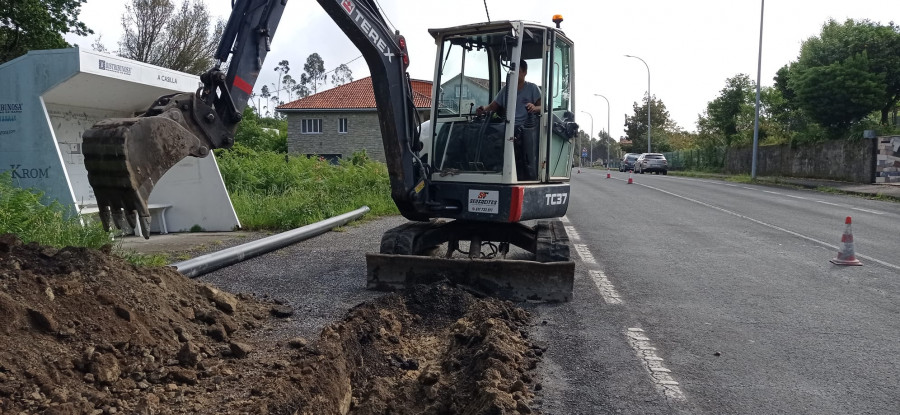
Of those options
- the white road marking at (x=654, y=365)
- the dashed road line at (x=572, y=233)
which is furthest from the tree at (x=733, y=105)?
the white road marking at (x=654, y=365)

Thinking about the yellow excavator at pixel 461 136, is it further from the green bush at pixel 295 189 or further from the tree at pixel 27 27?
the tree at pixel 27 27

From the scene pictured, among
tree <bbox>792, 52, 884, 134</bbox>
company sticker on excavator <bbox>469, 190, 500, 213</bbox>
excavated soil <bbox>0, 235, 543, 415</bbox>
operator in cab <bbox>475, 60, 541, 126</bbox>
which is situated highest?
tree <bbox>792, 52, 884, 134</bbox>

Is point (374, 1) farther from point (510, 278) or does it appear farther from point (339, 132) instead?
point (339, 132)

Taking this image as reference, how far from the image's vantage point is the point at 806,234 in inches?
479

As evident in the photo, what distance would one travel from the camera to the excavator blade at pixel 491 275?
6.34 meters

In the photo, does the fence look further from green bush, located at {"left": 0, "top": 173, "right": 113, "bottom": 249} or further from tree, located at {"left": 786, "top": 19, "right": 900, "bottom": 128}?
green bush, located at {"left": 0, "top": 173, "right": 113, "bottom": 249}

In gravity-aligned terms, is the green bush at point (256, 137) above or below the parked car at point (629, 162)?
above

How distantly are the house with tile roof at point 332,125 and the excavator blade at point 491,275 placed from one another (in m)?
41.5

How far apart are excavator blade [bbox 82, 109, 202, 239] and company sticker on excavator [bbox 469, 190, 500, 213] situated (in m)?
3.09

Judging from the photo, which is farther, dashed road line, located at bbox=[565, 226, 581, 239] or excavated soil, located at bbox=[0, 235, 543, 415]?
dashed road line, located at bbox=[565, 226, 581, 239]

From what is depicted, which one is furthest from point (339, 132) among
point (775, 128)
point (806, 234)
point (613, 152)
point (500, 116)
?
point (613, 152)

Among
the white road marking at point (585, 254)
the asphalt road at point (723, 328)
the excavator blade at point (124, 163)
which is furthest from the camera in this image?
the white road marking at point (585, 254)

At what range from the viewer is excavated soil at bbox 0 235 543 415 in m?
3.60

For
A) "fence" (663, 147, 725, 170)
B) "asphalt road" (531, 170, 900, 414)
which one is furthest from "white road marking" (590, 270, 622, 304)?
"fence" (663, 147, 725, 170)
